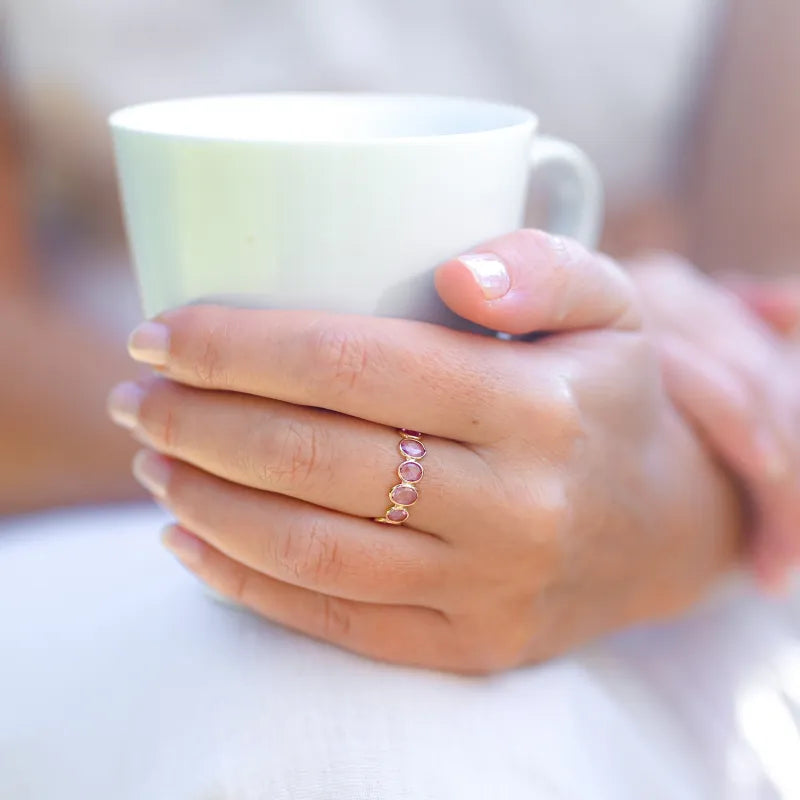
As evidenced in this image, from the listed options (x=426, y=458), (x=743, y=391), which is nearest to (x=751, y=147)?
(x=743, y=391)

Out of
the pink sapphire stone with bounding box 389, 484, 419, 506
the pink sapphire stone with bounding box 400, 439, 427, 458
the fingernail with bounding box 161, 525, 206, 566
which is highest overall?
the pink sapphire stone with bounding box 400, 439, 427, 458

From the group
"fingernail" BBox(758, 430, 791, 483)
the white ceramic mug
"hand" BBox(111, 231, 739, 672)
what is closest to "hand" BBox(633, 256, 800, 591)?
"fingernail" BBox(758, 430, 791, 483)

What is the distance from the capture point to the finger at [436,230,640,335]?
1.34ft

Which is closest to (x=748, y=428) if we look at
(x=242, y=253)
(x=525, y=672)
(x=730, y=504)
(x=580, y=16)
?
(x=730, y=504)

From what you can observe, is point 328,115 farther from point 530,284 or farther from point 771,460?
point 771,460

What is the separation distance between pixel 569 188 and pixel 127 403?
303 millimetres

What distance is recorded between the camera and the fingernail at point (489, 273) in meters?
0.41

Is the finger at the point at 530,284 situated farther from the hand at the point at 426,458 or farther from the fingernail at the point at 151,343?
the fingernail at the point at 151,343

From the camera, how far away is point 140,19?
2.49 feet

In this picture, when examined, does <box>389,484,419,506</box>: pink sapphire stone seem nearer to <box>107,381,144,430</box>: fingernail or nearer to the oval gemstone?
the oval gemstone

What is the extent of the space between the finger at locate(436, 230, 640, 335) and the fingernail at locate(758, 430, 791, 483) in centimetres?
19

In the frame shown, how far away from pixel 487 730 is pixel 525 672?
0.06 m

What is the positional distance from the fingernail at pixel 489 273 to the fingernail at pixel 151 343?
0.15 meters

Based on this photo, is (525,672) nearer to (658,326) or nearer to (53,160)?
(658,326)
